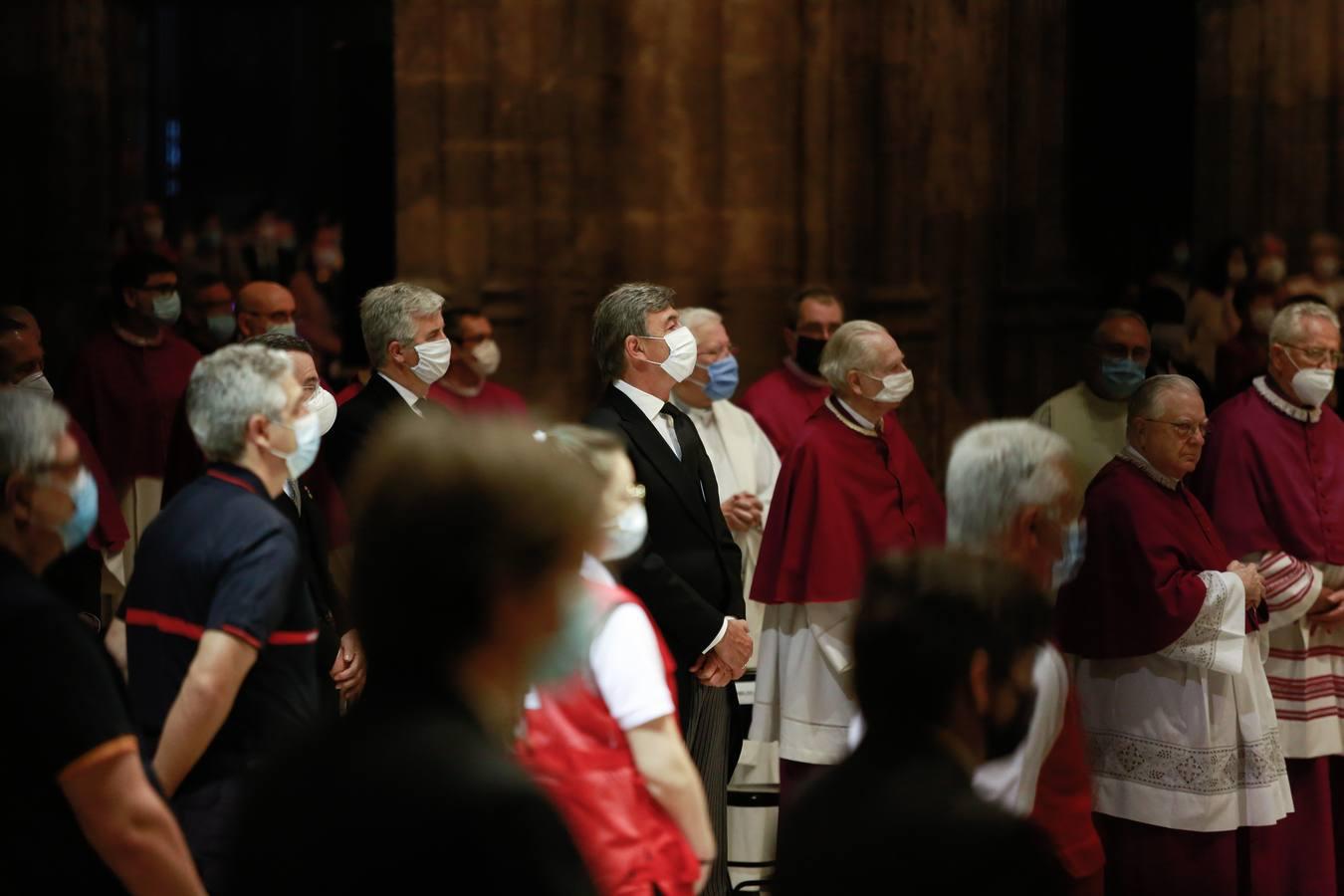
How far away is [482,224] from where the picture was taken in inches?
374

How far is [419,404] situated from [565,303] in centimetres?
369

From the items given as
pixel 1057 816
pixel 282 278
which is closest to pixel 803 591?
pixel 1057 816

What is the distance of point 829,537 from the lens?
6.11 meters

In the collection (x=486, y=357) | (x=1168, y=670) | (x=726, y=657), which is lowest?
(x=1168, y=670)

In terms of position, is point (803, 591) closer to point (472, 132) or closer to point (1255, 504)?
point (1255, 504)

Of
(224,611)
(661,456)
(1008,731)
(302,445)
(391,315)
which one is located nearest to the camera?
(1008,731)

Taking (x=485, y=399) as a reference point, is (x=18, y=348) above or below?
above

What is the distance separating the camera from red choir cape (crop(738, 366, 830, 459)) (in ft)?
26.9

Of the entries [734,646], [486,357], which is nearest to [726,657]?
[734,646]

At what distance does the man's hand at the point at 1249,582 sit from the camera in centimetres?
584

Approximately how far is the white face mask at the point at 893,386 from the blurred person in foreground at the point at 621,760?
2.72m

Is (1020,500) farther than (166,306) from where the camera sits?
No

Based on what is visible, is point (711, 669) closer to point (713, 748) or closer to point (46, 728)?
point (713, 748)

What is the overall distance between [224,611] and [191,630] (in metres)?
0.11
